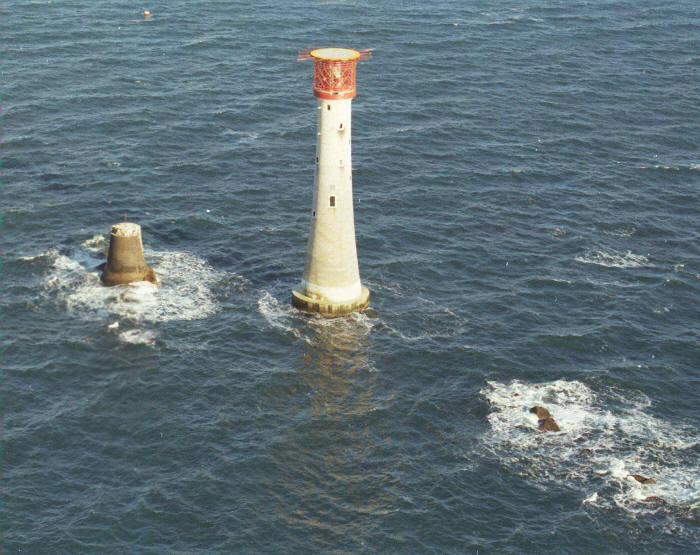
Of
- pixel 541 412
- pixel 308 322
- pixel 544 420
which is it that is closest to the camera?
pixel 544 420

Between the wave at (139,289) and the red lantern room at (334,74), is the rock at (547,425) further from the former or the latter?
the wave at (139,289)

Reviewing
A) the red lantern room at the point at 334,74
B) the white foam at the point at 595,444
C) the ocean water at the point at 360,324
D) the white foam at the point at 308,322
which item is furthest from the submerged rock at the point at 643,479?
the red lantern room at the point at 334,74

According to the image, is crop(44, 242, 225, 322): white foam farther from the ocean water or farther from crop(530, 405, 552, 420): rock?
crop(530, 405, 552, 420): rock

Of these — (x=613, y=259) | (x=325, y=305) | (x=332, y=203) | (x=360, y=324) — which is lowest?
(x=360, y=324)

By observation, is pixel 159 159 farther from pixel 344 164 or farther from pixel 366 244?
pixel 344 164

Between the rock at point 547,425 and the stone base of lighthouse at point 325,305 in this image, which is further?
the stone base of lighthouse at point 325,305

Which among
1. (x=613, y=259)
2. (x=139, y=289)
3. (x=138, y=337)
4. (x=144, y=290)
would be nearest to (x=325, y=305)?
(x=138, y=337)

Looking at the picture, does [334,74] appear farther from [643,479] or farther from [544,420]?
[643,479]

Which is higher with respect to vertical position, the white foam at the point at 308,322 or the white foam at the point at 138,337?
the white foam at the point at 138,337
